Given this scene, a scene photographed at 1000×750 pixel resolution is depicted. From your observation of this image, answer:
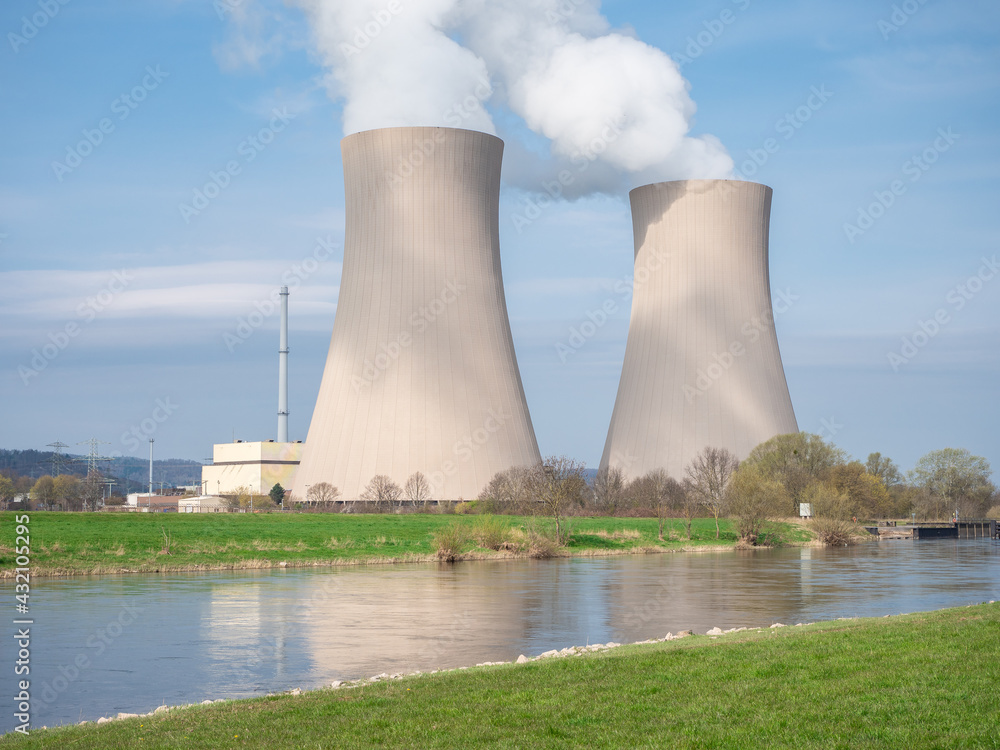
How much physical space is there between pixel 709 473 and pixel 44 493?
3762 cm

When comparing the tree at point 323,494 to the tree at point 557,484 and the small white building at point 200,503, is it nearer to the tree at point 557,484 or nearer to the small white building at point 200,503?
the tree at point 557,484

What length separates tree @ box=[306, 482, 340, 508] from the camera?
36.3m

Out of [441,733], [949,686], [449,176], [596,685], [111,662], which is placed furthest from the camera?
[449,176]

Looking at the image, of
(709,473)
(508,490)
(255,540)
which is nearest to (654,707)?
(255,540)

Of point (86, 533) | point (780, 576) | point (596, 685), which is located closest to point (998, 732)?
point (596, 685)

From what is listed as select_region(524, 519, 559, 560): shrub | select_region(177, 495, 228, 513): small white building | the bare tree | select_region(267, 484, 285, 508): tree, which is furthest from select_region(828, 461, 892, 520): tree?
select_region(177, 495, 228, 513): small white building

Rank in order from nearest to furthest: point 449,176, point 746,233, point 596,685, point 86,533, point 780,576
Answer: point 596,685, point 780,576, point 86,533, point 449,176, point 746,233

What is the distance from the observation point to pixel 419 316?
33062 mm

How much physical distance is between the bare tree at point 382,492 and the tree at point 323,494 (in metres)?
1.08

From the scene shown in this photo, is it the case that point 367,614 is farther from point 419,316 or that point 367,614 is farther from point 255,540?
point 419,316

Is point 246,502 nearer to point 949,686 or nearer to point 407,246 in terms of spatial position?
point 407,246

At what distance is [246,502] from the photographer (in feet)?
188

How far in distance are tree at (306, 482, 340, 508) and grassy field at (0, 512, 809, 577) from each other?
1966mm

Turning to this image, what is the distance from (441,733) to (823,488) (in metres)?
34.8
